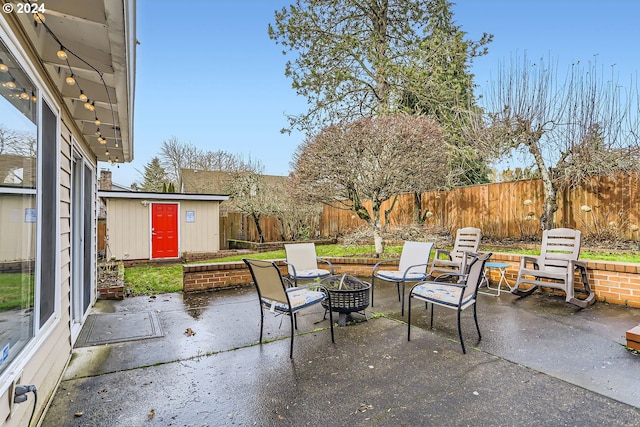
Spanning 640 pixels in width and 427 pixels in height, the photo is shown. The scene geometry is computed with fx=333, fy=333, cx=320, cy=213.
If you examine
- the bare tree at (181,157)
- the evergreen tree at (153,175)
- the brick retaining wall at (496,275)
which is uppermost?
the bare tree at (181,157)

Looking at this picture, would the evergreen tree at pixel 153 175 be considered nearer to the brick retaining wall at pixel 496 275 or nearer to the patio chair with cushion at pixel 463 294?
the brick retaining wall at pixel 496 275

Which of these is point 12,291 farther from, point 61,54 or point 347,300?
point 347,300

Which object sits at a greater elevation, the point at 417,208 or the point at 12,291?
the point at 417,208

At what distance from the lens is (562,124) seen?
723cm

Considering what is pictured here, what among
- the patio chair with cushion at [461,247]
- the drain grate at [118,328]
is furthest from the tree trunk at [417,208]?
the drain grate at [118,328]

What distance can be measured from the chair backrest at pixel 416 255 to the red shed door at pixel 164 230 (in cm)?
833

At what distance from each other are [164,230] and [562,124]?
1111cm

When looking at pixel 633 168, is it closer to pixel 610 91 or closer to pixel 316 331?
pixel 610 91

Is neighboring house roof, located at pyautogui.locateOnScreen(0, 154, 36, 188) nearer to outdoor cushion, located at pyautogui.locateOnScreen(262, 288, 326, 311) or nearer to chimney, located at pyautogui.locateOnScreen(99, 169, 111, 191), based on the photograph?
outdoor cushion, located at pyautogui.locateOnScreen(262, 288, 326, 311)

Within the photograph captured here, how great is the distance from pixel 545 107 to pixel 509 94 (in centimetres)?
82

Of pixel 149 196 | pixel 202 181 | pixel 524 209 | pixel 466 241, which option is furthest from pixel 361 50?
pixel 202 181

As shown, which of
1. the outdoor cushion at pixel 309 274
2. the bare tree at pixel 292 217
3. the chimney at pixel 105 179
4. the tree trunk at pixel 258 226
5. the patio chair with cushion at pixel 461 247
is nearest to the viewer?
the outdoor cushion at pixel 309 274

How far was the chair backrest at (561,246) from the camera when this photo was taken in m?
4.71

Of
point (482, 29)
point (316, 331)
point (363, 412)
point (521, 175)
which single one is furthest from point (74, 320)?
point (482, 29)
